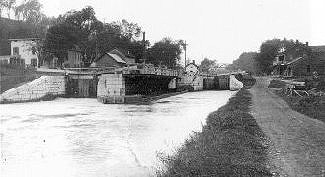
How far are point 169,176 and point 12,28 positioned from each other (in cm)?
9881

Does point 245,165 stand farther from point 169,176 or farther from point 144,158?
point 144,158

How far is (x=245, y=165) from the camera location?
1342 cm

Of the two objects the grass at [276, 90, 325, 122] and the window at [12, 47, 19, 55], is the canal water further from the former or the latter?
the window at [12, 47, 19, 55]

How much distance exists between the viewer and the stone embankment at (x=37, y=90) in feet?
179

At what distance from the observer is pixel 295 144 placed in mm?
17141

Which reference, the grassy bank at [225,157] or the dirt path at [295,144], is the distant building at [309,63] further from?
the grassy bank at [225,157]

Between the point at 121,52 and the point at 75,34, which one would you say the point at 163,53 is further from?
the point at 75,34

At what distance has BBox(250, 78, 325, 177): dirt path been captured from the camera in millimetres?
13211

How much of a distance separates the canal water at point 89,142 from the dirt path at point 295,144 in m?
4.91

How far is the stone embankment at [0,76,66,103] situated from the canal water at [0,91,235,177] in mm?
16346

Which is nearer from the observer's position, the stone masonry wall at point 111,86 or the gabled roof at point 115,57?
the stone masonry wall at point 111,86

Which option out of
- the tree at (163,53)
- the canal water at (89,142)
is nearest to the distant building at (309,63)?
the tree at (163,53)

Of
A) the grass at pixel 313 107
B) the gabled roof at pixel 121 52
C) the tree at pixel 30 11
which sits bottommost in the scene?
the grass at pixel 313 107

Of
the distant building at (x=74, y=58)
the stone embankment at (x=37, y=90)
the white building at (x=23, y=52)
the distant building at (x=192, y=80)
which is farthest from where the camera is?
the distant building at (x=192, y=80)
